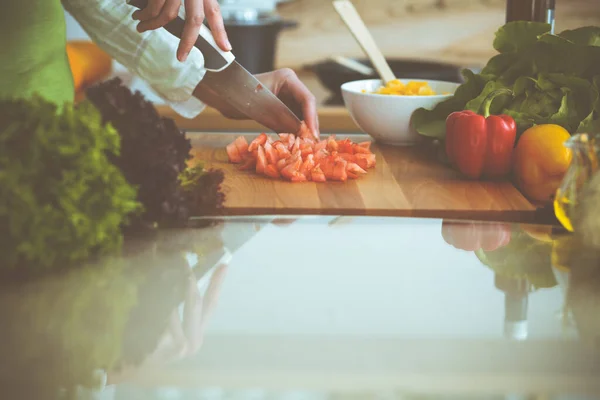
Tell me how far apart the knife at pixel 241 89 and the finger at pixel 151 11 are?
207mm

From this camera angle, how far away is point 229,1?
2445mm

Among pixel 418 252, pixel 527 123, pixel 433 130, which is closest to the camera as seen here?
pixel 418 252

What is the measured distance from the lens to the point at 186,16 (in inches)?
49.3

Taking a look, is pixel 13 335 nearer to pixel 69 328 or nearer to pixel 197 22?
pixel 69 328

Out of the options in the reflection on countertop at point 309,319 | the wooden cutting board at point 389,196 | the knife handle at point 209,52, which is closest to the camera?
the reflection on countertop at point 309,319

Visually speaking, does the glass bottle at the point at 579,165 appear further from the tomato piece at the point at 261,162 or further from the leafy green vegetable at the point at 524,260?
the tomato piece at the point at 261,162

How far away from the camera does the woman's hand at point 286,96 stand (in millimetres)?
1573

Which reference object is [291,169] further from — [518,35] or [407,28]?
[407,28]

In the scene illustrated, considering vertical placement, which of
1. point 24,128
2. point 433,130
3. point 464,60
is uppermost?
point 24,128

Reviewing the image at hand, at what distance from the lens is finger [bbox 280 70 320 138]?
157 cm

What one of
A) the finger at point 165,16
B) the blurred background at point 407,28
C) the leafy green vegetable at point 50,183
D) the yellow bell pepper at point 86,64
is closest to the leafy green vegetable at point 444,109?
the finger at point 165,16

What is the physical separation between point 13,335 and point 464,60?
101 inches

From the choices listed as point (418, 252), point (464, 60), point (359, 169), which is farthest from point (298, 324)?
point (464, 60)

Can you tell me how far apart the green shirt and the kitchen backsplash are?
168 cm
